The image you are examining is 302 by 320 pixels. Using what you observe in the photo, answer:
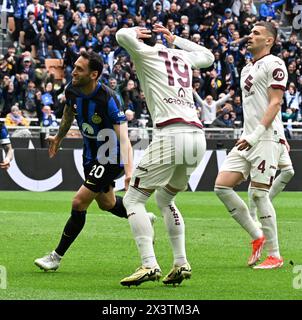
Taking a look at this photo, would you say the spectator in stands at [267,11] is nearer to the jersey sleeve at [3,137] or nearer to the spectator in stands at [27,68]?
the spectator in stands at [27,68]

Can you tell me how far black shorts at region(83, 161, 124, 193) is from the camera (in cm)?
1036

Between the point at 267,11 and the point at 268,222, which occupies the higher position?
the point at 268,222

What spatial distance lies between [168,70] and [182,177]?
3.27ft

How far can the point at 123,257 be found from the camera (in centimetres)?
1162

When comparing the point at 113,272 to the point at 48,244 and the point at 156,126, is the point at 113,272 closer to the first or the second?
the point at 156,126

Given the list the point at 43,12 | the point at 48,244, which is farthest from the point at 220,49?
the point at 48,244

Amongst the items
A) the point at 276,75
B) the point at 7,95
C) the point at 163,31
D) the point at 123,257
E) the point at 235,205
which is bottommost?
the point at 7,95

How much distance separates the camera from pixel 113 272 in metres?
10.3

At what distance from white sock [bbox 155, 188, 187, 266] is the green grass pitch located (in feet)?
0.97

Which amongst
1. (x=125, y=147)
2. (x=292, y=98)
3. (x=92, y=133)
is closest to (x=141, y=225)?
A: (x=125, y=147)

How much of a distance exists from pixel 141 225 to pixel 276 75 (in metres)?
2.64

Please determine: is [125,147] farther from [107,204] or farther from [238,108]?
[238,108]

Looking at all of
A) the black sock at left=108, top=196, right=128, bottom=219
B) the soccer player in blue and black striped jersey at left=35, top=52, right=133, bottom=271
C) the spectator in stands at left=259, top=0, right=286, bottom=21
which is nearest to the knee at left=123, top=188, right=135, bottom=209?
the soccer player in blue and black striped jersey at left=35, top=52, right=133, bottom=271

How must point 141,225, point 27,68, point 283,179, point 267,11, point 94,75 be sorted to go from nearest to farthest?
point 141,225, point 94,75, point 283,179, point 27,68, point 267,11
